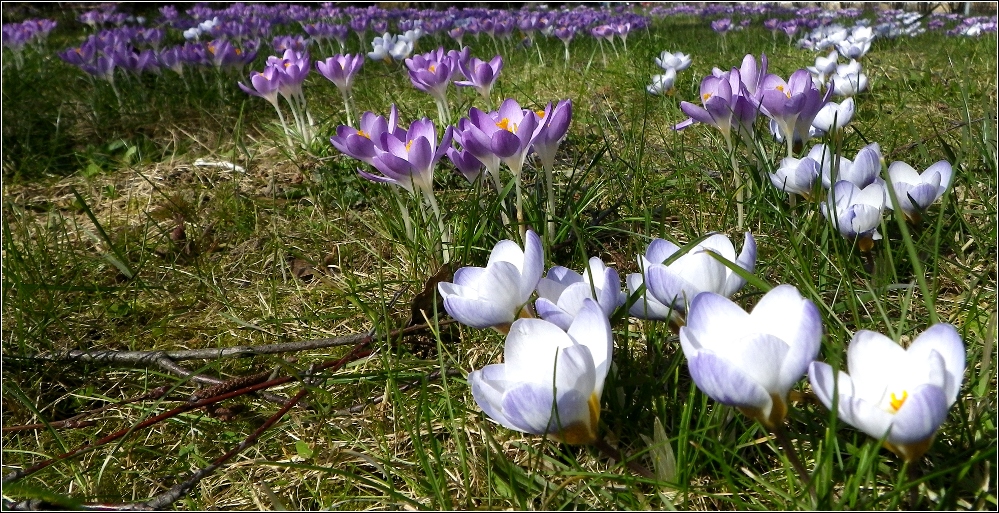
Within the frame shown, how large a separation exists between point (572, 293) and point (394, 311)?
802mm

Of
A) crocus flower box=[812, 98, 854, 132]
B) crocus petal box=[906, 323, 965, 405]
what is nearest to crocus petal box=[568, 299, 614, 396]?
crocus petal box=[906, 323, 965, 405]

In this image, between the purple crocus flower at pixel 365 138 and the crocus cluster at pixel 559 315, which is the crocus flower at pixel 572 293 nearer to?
the crocus cluster at pixel 559 315

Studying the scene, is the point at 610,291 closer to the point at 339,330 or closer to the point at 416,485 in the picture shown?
the point at 416,485

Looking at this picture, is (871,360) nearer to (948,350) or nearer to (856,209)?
(948,350)

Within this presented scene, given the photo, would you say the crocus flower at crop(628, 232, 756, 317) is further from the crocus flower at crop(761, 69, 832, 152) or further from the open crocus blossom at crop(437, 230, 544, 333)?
the crocus flower at crop(761, 69, 832, 152)

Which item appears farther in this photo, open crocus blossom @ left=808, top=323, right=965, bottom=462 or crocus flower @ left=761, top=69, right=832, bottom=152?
crocus flower @ left=761, top=69, right=832, bottom=152

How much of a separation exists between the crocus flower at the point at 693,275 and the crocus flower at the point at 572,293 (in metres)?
0.06

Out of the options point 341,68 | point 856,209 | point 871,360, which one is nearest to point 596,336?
point 871,360

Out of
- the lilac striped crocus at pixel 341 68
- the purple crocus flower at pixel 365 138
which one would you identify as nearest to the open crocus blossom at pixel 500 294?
the purple crocus flower at pixel 365 138

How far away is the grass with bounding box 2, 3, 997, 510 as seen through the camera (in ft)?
3.58

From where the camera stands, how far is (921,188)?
153cm

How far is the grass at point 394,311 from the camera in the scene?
1092 mm

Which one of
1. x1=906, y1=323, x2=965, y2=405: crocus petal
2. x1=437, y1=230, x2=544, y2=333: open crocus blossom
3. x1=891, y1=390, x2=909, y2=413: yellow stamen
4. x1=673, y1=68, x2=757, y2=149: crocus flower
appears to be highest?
x1=673, y1=68, x2=757, y2=149: crocus flower

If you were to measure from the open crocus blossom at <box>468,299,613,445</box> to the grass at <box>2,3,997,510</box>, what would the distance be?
11 cm
